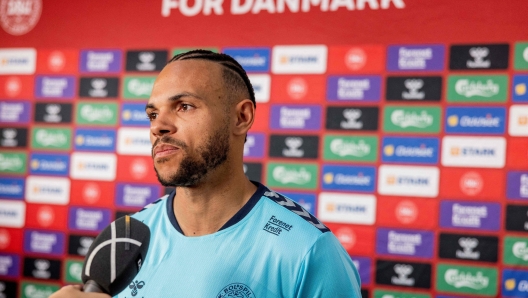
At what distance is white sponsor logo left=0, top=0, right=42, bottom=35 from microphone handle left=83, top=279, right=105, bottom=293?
2.59m

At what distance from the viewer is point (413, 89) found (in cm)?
239

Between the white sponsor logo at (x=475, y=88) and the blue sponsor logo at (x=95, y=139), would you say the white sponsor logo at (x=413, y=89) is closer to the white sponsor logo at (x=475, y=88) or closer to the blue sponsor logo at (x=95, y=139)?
the white sponsor logo at (x=475, y=88)

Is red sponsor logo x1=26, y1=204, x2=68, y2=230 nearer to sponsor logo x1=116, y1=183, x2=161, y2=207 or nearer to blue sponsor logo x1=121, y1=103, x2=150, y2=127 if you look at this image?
sponsor logo x1=116, y1=183, x2=161, y2=207

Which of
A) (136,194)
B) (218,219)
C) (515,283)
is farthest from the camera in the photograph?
(136,194)

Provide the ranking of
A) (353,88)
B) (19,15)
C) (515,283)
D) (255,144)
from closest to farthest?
1. (515,283)
2. (353,88)
3. (255,144)
4. (19,15)

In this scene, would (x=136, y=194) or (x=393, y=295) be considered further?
(x=136, y=194)

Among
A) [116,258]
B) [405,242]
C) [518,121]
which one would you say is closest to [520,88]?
[518,121]

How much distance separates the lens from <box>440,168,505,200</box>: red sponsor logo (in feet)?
7.39

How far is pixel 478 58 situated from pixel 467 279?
94 centimetres

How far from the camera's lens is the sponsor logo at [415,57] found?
7.73 feet

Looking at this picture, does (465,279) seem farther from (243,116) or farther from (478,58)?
(243,116)

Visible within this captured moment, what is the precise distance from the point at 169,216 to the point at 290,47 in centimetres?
159

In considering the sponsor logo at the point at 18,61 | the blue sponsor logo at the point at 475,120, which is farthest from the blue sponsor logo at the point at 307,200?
the sponsor logo at the point at 18,61

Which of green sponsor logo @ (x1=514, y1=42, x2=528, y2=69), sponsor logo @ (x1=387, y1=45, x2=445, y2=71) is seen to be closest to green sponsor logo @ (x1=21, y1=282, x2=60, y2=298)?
sponsor logo @ (x1=387, y1=45, x2=445, y2=71)
